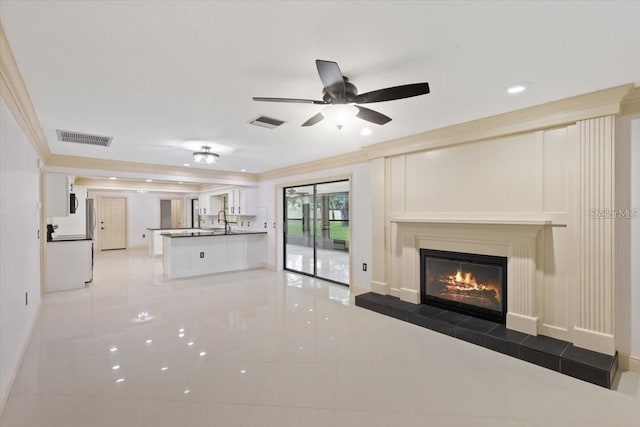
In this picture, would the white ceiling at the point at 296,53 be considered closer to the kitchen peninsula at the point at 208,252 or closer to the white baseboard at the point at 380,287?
the white baseboard at the point at 380,287

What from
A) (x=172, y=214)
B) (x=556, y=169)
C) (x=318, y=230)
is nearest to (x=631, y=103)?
(x=556, y=169)

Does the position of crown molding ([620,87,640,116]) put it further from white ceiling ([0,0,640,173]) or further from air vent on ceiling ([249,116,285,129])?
air vent on ceiling ([249,116,285,129])

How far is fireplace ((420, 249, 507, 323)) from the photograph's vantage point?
134 inches

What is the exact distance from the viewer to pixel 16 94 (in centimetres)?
240

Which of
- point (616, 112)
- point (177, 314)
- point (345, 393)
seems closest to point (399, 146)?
point (616, 112)

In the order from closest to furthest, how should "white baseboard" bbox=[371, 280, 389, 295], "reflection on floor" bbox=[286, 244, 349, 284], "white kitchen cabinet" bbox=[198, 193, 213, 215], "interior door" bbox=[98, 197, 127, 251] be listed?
1. "white baseboard" bbox=[371, 280, 389, 295]
2. "reflection on floor" bbox=[286, 244, 349, 284]
3. "white kitchen cabinet" bbox=[198, 193, 213, 215]
4. "interior door" bbox=[98, 197, 127, 251]

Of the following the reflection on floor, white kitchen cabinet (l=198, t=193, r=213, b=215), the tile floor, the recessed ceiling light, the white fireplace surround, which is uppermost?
the recessed ceiling light

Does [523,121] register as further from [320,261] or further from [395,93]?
[320,261]

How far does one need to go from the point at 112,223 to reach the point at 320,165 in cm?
873

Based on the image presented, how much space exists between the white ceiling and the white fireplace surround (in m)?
1.23

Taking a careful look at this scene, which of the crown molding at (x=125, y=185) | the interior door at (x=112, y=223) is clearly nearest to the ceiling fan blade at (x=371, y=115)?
the crown molding at (x=125, y=185)

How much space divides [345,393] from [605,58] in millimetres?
2958

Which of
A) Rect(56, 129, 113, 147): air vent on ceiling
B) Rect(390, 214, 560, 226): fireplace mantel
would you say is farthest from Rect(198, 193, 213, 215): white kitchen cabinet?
Rect(390, 214, 560, 226): fireplace mantel

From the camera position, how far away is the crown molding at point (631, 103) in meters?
2.51
